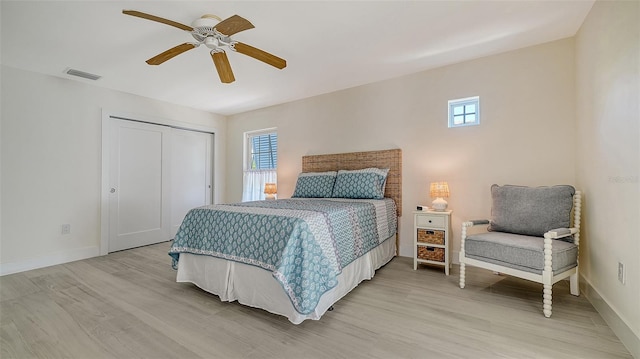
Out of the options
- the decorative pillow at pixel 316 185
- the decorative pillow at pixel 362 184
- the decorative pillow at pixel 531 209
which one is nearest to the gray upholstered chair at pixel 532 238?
the decorative pillow at pixel 531 209

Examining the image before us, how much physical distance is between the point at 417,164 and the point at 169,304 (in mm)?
3034

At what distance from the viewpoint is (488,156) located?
2969 millimetres

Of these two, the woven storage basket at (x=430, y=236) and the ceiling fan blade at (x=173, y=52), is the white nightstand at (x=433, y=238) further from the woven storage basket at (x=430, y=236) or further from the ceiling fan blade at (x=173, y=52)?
the ceiling fan blade at (x=173, y=52)

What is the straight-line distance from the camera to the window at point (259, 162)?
195 inches

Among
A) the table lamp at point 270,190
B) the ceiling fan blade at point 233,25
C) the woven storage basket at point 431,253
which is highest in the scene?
the ceiling fan blade at point 233,25

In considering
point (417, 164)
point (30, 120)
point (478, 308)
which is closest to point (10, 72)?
point (30, 120)

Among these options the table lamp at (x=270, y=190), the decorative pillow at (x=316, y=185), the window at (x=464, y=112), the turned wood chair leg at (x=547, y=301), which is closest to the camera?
the turned wood chair leg at (x=547, y=301)

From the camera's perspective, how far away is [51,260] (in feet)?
10.8

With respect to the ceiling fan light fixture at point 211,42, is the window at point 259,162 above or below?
below

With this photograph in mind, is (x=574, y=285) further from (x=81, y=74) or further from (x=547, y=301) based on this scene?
(x=81, y=74)

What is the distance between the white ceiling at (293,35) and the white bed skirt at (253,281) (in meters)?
2.07

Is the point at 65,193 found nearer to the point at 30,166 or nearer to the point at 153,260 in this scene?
the point at 30,166

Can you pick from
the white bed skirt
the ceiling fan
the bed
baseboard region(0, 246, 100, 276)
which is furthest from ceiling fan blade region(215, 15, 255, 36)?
baseboard region(0, 246, 100, 276)

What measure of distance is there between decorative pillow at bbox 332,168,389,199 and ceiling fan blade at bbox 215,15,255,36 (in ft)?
6.83
